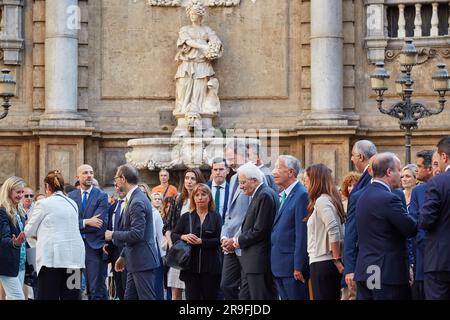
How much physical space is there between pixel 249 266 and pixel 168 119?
1050cm

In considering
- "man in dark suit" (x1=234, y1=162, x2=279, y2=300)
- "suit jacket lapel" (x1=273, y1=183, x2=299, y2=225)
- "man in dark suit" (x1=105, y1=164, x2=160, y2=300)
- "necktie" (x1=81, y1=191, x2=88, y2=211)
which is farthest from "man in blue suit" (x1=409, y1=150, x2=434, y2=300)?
"necktie" (x1=81, y1=191, x2=88, y2=211)

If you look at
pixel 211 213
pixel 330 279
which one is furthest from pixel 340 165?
pixel 330 279

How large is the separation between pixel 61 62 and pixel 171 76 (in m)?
1.97

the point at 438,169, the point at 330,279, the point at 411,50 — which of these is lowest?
the point at 330,279

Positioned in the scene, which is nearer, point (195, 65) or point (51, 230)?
point (51, 230)

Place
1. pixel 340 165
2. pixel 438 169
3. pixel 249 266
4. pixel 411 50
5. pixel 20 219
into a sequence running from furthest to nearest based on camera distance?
1. pixel 340 165
2. pixel 411 50
3. pixel 20 219
4. pixel 249 266
5. pixel 438 169

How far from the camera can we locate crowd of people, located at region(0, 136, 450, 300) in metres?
11.0

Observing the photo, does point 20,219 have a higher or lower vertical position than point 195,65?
lower

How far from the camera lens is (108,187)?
22.9 metres

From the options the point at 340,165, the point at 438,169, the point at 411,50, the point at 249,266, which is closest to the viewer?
the point at 438,169

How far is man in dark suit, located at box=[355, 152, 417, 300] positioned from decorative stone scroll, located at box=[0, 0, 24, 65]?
42.3ft

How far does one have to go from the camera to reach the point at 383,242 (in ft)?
35.9

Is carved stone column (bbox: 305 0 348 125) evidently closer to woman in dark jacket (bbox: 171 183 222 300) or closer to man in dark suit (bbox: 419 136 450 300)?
woman in dark jacket (bbox: 171 183 222 300)

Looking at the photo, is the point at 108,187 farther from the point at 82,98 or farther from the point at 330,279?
the point at 330,279
